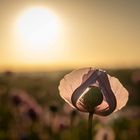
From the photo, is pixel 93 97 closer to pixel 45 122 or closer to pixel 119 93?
pixel 119 93

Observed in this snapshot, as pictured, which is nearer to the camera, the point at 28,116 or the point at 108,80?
the point at 108,80

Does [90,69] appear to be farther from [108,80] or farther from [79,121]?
[79,121]

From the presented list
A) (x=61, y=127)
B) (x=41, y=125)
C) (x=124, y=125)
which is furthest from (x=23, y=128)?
(x=124, y=125)

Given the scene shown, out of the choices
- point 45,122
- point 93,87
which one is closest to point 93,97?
point 93,87

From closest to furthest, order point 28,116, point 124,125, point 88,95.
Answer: point 88,95 < point 28,116 < point 124,125

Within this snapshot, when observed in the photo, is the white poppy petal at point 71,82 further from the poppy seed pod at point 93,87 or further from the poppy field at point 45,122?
the poppy field at point 45,122

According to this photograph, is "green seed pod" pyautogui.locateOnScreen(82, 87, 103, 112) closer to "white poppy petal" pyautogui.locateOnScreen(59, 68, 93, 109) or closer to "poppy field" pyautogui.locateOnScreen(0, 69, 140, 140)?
"white poppy petal" pyautogui.locateOnScreen(59, 68, 93, 109)

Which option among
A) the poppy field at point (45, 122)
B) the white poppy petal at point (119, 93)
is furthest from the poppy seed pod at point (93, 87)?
the poppy field at point (45, 122)

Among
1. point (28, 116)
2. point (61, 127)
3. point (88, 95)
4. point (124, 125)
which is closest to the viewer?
point (88, 95)

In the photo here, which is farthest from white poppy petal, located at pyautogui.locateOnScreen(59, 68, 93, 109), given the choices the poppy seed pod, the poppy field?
the poppy field
